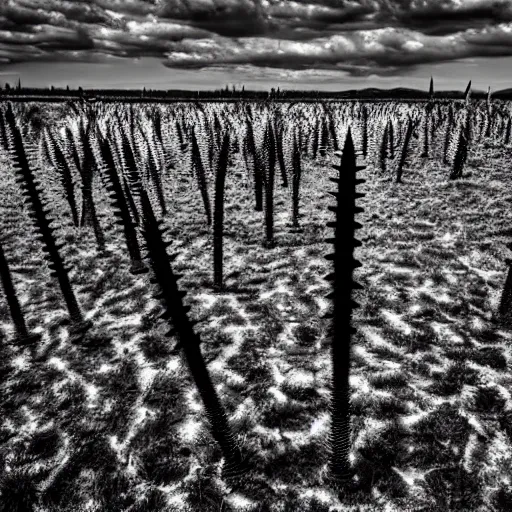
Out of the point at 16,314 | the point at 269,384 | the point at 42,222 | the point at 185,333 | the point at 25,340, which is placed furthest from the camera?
the point at 25,340

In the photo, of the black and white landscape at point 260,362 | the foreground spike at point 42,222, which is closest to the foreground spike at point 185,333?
the black and white landscape at point 260,362

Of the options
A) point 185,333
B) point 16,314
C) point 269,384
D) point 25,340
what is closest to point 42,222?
point 16,314

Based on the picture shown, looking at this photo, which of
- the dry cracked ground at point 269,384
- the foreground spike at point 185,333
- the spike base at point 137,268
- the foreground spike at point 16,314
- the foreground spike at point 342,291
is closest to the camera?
the foreground spike at point 342,291

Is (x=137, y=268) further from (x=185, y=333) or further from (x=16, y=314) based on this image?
(x=185, y=333)

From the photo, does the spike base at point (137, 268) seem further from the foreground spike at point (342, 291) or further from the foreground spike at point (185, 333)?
the foreground spike at point (342, 291)

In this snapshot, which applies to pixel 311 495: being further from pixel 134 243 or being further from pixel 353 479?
pixel 134 243

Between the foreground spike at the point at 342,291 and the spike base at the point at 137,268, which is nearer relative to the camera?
the foreground spike at the point at 342,291

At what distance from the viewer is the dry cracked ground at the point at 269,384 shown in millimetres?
7363

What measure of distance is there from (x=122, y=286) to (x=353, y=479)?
40.7 feet

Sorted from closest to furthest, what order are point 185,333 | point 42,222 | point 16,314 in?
1. point 185,333
2. point 42,222
3. point 16,314

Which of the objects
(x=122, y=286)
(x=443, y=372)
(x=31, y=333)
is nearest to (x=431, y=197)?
(x=443, y=372)

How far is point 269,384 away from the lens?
10.0 meters

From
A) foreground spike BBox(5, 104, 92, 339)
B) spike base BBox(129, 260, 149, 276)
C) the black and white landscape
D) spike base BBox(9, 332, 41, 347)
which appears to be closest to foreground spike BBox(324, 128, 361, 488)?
the black and white landscape

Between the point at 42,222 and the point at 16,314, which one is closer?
the point at 42,222
